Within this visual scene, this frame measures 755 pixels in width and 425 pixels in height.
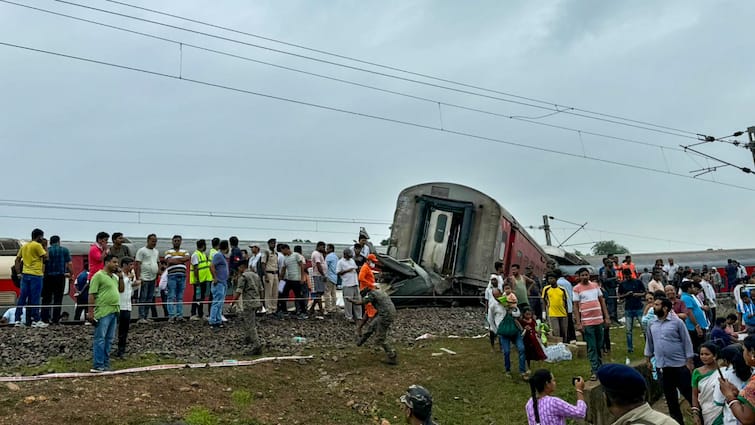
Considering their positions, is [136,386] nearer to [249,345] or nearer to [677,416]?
[249,345]

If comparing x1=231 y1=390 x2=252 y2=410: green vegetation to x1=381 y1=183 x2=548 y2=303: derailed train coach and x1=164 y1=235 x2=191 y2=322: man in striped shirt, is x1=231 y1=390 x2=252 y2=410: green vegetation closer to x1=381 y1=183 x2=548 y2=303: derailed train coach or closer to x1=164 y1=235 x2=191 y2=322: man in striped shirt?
x1=164 y1=235 x2=191 y2=322: man in striped shirt

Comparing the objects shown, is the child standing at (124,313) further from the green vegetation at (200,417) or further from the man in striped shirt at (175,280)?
the man in striped shirt at (175,280)

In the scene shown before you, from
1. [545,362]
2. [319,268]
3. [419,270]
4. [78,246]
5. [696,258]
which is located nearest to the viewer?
[545,362]

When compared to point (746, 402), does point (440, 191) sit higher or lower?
higher

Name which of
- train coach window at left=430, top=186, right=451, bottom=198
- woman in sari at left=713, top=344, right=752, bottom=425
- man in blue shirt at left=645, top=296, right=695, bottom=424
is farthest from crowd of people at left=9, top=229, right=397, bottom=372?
woman in sari at left=713, top=344, right=752, bottom=425

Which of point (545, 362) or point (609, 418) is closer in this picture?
point (609, 418)

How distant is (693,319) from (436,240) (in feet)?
27.7

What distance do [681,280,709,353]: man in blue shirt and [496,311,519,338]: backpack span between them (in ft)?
8.38

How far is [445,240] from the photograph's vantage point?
1678cm

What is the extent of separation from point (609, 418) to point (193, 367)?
17.9ft

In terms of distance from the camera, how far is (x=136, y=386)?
717cm

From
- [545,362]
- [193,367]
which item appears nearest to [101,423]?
[193,367]

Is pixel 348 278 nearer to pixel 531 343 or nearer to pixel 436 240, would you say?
pixel 531 343

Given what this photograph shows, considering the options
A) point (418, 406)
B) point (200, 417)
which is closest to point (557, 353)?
point (200, 417)
